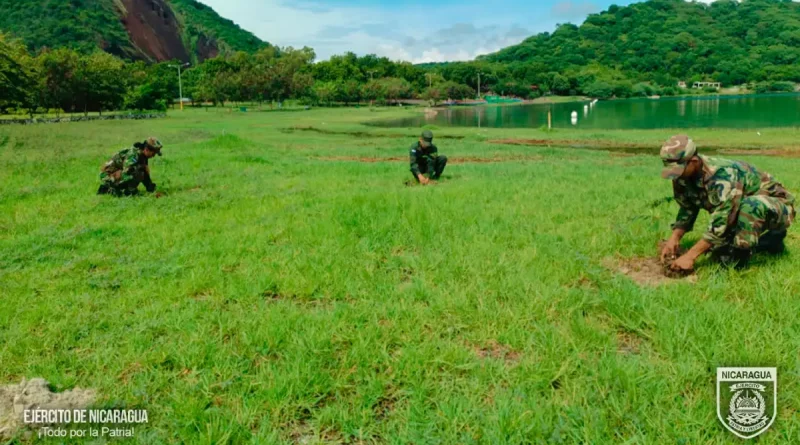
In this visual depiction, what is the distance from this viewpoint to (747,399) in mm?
2697

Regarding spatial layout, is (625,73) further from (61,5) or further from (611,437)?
(611,437)

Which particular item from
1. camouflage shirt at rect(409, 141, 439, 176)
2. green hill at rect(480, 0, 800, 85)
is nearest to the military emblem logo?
camouflage shirt at rect(409, 141, 439, 176)

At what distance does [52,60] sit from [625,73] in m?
138

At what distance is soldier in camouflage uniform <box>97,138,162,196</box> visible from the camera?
8969mm

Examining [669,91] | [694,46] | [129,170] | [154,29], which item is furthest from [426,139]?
[694,46]

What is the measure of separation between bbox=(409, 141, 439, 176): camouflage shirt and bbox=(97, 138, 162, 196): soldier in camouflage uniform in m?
4.57

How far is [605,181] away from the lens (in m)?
10.2

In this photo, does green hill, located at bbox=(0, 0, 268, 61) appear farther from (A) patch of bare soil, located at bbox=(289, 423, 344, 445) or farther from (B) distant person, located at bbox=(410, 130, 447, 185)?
(A) patch of bare soil, located at bbox=(289, 423, 344, 445)

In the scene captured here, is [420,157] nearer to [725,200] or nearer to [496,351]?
[725,200]

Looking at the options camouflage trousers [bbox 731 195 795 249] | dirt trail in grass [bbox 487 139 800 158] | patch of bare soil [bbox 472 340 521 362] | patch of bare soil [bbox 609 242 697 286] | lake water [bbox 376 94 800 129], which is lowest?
patch of bare soil [bbox 472 340 521 362]

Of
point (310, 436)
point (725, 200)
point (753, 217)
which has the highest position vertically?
point (725, 200)

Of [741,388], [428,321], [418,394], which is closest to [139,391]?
[418,394]

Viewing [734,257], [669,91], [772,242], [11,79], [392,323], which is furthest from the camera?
[669,91]

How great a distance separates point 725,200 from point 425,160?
6882 mm
